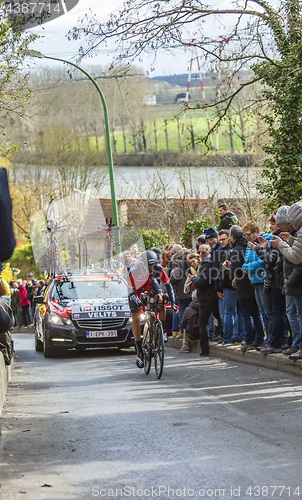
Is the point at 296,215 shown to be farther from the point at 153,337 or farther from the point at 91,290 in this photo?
the point at 91,290

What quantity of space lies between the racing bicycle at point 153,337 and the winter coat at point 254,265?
57.0 inches

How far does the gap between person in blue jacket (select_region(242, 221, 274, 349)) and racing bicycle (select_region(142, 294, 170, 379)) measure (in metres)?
1.47

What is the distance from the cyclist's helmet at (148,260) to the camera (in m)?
10.0

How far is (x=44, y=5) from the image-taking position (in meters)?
11.2

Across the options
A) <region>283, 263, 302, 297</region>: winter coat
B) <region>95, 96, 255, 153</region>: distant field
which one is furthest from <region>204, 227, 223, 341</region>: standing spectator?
<region>95, 96, 255, 153</region>: distant field

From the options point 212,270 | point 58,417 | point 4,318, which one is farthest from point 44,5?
point 4,318

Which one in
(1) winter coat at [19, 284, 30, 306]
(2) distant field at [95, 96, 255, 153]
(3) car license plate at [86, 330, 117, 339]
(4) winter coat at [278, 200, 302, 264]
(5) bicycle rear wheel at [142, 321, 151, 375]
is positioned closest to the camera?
(4) winter coat at [278, 200, 302, 264]

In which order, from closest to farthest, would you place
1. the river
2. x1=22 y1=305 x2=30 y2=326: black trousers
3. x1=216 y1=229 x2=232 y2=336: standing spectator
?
x1=216 y1=229 x2=232 y2=336: standing spectator → x1=22 y1=305 x2=30 y2=326: black trousers → the river

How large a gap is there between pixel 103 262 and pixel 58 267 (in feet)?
5.87

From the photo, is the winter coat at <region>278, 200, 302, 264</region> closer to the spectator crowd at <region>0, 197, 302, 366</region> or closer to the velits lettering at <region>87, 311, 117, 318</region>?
the spectator crowd at <region>0, 197, 302, 366</region>

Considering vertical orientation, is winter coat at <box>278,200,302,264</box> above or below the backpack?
above

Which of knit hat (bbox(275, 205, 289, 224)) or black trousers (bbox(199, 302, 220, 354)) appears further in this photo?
black trousers (bbox(199, 302, 220, 354))

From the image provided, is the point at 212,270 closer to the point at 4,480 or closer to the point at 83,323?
the point at 83,323

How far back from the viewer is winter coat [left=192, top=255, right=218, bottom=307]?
1205cm
